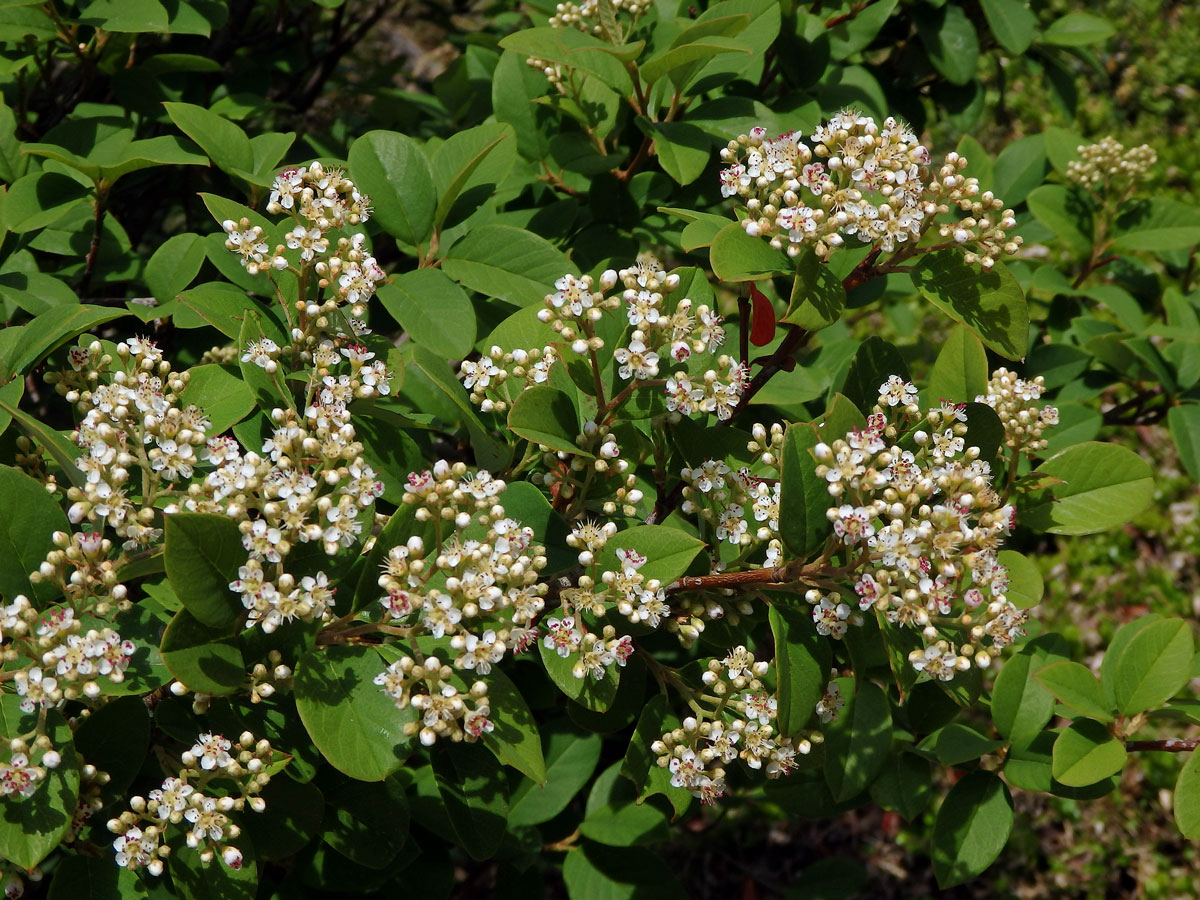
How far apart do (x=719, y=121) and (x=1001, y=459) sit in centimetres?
118

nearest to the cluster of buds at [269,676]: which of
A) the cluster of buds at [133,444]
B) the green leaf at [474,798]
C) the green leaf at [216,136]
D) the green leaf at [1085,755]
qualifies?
the cluster of buds at [133,444]

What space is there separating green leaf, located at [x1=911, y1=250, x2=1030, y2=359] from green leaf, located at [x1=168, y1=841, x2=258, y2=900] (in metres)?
1.86

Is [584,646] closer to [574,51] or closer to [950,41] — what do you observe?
[574,51]

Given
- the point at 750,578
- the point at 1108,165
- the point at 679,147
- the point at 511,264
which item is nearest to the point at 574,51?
the point at 679,147

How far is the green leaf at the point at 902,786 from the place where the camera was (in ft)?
8.26

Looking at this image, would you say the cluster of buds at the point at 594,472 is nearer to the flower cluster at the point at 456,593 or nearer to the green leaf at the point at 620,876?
the flower cluster at the point at 456,593

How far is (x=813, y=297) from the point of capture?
6.76 feet

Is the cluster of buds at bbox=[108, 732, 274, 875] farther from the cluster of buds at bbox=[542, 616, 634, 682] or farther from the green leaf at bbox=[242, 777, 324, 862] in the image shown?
the cluster of buds at bbox=[542, 616, 634, 682]

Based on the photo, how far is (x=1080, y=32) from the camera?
3846mm

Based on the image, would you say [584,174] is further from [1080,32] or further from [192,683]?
[1080,32]

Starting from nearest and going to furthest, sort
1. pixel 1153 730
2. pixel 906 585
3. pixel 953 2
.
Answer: pixel 906 585, pixel 953 2, pixel 1153 730

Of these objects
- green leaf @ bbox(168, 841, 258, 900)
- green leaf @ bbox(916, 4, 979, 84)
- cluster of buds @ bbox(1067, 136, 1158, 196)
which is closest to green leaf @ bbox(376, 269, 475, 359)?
green leaf @ bbox(168, 841, 258, 900)

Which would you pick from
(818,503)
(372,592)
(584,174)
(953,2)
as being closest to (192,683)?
(372,592)

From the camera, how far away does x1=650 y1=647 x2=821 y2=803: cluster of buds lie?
2123 mm
